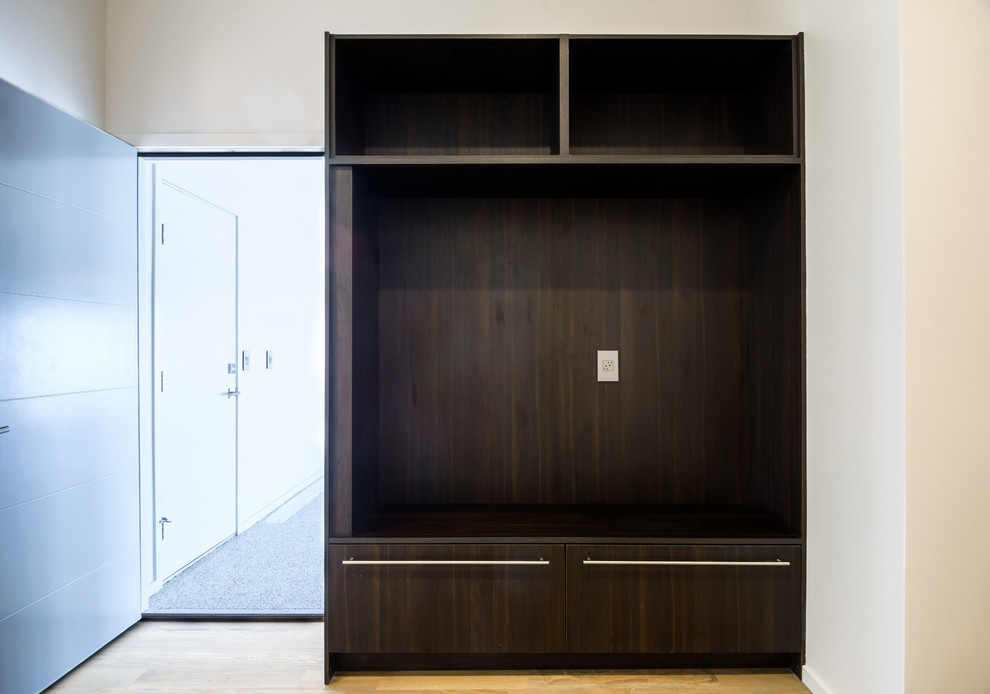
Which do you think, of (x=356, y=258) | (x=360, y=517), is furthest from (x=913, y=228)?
(x=360, y=517)

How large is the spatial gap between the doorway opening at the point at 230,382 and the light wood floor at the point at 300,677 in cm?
29

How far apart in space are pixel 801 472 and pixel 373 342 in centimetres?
173

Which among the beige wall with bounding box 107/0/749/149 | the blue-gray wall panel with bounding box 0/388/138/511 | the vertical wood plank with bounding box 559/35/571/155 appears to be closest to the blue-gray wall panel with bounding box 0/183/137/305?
the blue-gray wall panel with bounding box 0/388/138/511

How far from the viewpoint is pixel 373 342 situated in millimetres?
2549

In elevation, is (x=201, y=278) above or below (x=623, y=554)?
above

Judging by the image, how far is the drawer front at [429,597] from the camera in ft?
7.13

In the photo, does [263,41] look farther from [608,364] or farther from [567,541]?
[567,541]

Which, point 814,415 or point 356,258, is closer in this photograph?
point 814,415

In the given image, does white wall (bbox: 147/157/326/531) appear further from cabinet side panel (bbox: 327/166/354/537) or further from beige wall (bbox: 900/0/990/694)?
beige wall (bbox: 900/0/990/694)

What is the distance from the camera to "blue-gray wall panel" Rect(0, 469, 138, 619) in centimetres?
199

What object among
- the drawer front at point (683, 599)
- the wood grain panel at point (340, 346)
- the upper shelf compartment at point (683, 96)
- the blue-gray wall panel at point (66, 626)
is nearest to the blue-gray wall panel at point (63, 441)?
the blue-gray wall panel at point (66, 626)

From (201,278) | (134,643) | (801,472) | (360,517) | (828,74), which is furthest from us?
(201,278)

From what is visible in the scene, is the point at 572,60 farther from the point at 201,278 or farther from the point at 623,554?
the point at 201,278

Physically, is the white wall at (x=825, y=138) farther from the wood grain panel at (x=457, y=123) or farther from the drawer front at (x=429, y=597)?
the drawer front at (x=429, y=597)
